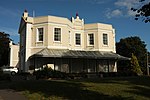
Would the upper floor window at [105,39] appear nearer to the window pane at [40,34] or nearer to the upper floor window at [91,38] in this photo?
the upper floor window at [91,38]

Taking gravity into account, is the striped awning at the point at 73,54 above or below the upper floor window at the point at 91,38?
below

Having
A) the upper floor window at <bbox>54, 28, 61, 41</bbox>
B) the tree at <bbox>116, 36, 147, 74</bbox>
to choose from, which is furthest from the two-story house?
the tree at <bbox>116, 36, 147, 74</bbox>

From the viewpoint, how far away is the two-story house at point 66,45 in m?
27.9

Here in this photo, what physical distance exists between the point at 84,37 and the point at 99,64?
14.5ft

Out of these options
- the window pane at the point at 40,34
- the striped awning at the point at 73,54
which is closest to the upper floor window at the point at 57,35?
the striped awning at the point at 73,54

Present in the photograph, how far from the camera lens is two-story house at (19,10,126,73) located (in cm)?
2789

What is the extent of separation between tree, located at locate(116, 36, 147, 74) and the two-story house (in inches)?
938

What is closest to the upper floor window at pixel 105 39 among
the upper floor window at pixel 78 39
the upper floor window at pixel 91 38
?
the upper floor window at pixel 91 38

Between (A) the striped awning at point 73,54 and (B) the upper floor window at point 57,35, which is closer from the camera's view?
(A) the striped awning at point 73,54

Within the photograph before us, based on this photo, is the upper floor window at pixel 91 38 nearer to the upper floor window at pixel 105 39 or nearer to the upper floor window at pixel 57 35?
the upper floor window at pixel 105 39

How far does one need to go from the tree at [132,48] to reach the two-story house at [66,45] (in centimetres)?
2384

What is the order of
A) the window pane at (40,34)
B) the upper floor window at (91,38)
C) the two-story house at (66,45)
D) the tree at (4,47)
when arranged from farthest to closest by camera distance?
the tree at (4,47) < the upper floor window at (91,38) < the window pane at (40,34) < the two-story house at (66,45)

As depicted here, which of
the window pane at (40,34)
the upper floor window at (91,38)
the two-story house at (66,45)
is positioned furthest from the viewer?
the upper floor window at (91,38)

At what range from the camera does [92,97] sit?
39.0ft
